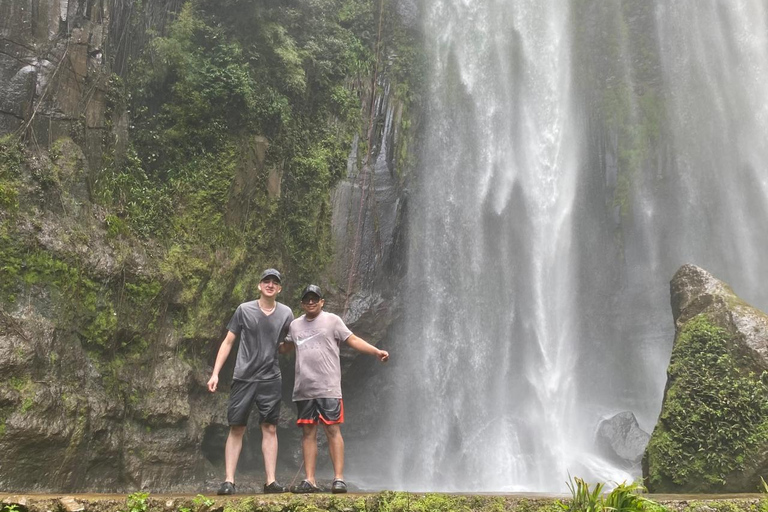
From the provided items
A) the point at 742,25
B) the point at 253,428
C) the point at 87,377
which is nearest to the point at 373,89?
the point at 253,428

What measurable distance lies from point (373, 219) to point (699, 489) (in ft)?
30.1

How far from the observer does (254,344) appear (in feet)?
15.9

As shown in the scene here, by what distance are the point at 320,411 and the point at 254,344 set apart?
775mm

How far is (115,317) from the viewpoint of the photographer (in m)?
Answer: 8.83

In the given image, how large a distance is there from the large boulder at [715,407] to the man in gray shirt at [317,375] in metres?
5.09

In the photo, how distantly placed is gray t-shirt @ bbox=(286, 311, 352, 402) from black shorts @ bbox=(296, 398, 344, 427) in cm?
4

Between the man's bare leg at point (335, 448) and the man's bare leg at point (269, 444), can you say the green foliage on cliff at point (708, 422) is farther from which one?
the man's bare leg at point (269, 444)

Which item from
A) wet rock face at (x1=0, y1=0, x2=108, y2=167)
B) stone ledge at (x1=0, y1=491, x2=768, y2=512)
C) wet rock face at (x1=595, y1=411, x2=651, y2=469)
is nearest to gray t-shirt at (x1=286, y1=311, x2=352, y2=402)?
stone ledge at (x1=0, y1=491, x2=768, y2=512)

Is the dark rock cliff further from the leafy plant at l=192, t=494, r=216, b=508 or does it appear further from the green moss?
the leafy plant at l=192, t=494, r=216, b=508

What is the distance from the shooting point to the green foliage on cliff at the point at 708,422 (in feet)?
24.0

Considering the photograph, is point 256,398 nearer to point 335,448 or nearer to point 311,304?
point 335,448

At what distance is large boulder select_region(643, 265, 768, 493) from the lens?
7.30 meters

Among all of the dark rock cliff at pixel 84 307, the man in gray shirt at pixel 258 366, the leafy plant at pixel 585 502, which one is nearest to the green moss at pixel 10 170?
the dark rock cliff at pixel 84 307

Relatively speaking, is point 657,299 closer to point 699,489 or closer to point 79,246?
point 699,489
